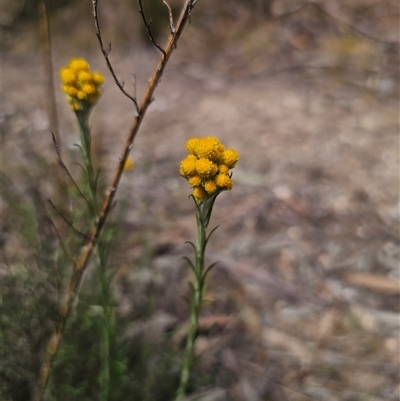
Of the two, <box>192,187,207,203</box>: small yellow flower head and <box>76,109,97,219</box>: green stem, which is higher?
<box>76,109,97,219</box>: green stem

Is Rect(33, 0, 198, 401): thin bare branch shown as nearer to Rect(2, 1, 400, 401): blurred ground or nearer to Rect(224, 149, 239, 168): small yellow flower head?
Rect(224, 149, 239, 168): small yellow flower head

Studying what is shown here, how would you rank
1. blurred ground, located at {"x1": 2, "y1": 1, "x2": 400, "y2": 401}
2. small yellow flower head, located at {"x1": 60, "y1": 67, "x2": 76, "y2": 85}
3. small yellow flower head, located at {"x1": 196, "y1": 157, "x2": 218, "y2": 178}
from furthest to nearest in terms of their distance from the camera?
blurred ground, located at {"x1": 2, "y1": 1, "x2": 400, "y2": 401} < small yellow flower head, located at {"x1": 60, "y1": 67, "x2": 76, "y2": 85} < small yellow flower head, located at {"x1": 196, "y1": 157, "x2": 218, "y2": 178}

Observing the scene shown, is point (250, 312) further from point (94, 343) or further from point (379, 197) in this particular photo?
point (379, 197)

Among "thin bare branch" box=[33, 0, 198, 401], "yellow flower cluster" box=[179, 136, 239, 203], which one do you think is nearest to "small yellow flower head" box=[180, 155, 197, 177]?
"yellow flower cluster" box=[179, 136, 239, 203]

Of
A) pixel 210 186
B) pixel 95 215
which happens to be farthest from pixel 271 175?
pixel 210 186

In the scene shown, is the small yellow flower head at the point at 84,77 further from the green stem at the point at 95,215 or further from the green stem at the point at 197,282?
the green stem at the point at 197,282
